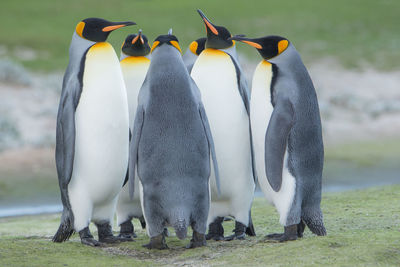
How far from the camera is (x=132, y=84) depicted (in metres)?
6.59

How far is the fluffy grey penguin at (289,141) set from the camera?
5.30 meters

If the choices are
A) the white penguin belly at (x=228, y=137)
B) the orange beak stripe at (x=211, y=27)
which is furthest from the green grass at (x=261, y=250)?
the orange beak stripe at (x=211, y=27)

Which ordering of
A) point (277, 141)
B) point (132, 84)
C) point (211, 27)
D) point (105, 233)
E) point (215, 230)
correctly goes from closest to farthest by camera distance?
point (277, 141) → point (105, 233) → point (215, 230) → point (211, 27) → point (132, 84)

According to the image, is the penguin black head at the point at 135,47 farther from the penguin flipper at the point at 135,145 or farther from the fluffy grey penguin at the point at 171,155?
the penguin flipper at the point at 135,145

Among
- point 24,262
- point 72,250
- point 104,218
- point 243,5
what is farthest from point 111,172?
point 243,5

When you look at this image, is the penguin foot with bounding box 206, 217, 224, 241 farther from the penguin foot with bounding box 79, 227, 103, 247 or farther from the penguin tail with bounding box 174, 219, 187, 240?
the penguin foot with bounding box 79, 227, 103, 247

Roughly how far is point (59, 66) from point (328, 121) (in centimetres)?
872

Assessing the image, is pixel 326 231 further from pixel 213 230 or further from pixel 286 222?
pixel 213 230

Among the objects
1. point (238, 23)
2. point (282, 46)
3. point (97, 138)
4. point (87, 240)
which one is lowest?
point (87, 240)

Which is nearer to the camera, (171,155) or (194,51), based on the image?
(171,155)

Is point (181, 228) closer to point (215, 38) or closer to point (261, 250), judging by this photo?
point (261, 250)

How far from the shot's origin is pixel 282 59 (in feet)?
18.3

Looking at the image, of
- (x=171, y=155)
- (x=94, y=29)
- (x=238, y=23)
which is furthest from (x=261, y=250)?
(x=238, y=23)

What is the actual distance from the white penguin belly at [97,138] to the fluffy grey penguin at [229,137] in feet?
2.54
